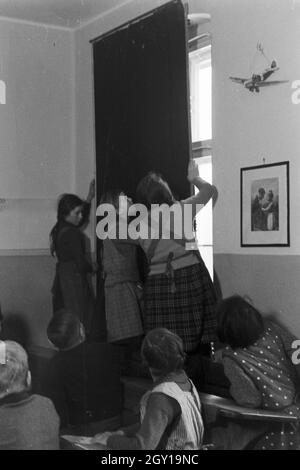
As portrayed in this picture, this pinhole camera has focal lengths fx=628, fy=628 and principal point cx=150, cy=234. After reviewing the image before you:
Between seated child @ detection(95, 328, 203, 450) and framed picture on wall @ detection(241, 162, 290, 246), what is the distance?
347 mm

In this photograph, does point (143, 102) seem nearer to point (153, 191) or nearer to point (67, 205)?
point (153, 191)

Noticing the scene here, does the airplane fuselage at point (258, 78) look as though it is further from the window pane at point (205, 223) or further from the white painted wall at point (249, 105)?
the window pane at point (205, 223)

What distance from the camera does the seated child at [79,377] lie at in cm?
164

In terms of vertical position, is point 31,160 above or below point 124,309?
above

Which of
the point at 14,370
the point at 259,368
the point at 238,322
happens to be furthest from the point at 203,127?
the point at 14,370

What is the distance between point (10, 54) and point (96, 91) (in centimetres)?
25

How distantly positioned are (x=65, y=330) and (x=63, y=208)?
32cm

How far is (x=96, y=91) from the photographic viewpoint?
5.54ft

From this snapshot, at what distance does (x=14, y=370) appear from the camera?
1.62m

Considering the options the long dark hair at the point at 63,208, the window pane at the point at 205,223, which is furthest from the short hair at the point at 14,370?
the window pane at the point at 205,223

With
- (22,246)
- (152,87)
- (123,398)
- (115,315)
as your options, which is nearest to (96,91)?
(152,87)

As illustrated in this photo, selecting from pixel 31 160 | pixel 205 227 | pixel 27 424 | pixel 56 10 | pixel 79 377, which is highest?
pixel 56 10
